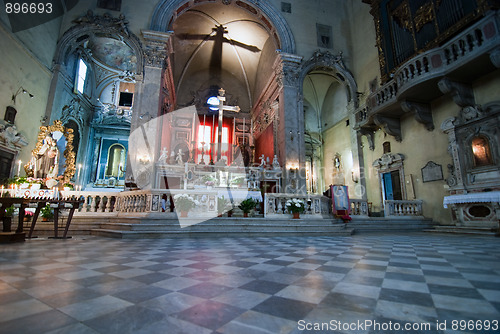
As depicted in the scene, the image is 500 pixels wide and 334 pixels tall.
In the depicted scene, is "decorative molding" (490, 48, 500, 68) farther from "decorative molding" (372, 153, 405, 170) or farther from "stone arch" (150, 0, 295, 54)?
"stone arch" (150, 0, 295, 54)

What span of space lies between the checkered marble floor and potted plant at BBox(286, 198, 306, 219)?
517 cm

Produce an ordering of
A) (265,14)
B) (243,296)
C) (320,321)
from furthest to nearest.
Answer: (265,14) → (243,296) → (320,321)

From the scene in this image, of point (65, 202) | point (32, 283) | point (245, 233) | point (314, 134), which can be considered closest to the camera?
point (32, 283)

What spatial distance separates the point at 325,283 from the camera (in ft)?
7.34

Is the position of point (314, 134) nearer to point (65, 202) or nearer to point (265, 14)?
point (265, 14)

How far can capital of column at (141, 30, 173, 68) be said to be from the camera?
13.3m

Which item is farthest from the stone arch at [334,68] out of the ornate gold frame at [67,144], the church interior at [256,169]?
the ornate gold frame at [67,144]

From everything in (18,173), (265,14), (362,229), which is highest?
(265,14)

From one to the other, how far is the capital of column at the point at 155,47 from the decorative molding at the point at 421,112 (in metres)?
12.5

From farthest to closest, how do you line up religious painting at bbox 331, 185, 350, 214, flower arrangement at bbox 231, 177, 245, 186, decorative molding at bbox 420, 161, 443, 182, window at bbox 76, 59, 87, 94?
window at bbox 76, 59, 87, 94 < flower arrangement at bbox 231, 177, 245, 186 < decorative molding at bbox 420, 161, 443, 182 < religious painting at bbox 331, 185, 350, 214

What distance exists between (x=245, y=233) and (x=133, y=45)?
1234cm

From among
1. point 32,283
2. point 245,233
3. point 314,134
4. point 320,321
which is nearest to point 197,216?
point 245,233

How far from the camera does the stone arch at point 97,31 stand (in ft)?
42.4

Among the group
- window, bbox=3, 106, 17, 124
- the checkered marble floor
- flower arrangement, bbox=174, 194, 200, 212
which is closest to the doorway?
the checkered marble floor
